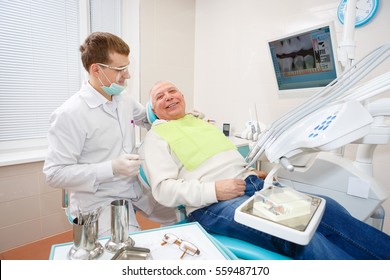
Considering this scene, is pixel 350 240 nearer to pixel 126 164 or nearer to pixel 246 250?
pixel 246 250

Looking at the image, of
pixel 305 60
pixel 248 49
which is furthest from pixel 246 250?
pixel 248 49

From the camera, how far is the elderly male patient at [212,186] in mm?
999

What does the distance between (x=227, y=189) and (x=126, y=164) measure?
0.48m

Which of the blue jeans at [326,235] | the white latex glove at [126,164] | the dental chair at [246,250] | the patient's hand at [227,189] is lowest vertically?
the dental chair at [246,250]

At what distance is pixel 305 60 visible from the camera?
158cm

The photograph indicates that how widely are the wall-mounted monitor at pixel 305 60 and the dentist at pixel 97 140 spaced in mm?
1025

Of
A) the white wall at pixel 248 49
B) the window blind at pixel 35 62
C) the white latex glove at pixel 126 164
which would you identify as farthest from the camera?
the window blind at pixel 35 62

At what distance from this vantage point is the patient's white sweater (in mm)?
1188

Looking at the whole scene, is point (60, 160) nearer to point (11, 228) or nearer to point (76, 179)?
point (76, 179)

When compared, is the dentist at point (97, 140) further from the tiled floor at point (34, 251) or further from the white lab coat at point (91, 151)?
the tiled floor at point (34, 251)

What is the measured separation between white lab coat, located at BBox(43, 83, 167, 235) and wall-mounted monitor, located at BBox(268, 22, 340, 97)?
1.09 meters

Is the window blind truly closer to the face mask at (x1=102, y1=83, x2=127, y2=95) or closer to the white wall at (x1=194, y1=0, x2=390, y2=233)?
the face mask at (x1=102, y1=83, x2=127, y2=95)

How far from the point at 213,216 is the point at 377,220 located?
3.14ft

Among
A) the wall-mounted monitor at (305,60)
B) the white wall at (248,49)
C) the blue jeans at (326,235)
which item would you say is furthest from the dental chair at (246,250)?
the white wall at (248,49)
